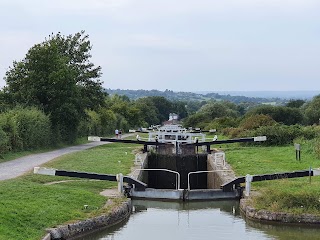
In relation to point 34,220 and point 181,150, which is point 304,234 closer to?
point 34,220

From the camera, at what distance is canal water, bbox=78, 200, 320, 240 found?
44.4ft

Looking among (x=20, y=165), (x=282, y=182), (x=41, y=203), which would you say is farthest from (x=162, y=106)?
(x=41, y=203)

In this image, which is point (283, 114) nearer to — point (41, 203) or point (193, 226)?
point (193, 226)

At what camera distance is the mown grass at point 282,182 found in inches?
581

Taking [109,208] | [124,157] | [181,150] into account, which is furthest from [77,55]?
[109,208]

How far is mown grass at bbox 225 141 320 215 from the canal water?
0.77m

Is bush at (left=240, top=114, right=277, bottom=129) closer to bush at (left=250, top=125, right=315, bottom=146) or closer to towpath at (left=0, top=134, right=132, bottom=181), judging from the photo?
bush at (left=250, top=125, right=315, bottom=146)

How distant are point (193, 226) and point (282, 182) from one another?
5012 mm

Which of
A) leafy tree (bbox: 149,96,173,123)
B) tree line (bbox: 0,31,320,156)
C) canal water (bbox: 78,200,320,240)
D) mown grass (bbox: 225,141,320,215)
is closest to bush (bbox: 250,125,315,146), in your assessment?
tree line (bbox: 0,31,320,156)

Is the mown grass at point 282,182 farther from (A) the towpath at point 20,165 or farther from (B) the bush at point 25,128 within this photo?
(B) the bush at point 25,128

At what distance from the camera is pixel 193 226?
14727mm

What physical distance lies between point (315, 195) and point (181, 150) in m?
19.8

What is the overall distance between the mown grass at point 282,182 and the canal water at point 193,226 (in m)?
0.77

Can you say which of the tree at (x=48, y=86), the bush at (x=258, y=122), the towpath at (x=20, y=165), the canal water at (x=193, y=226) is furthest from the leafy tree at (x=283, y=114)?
the canal water at (x=193, y=226)
